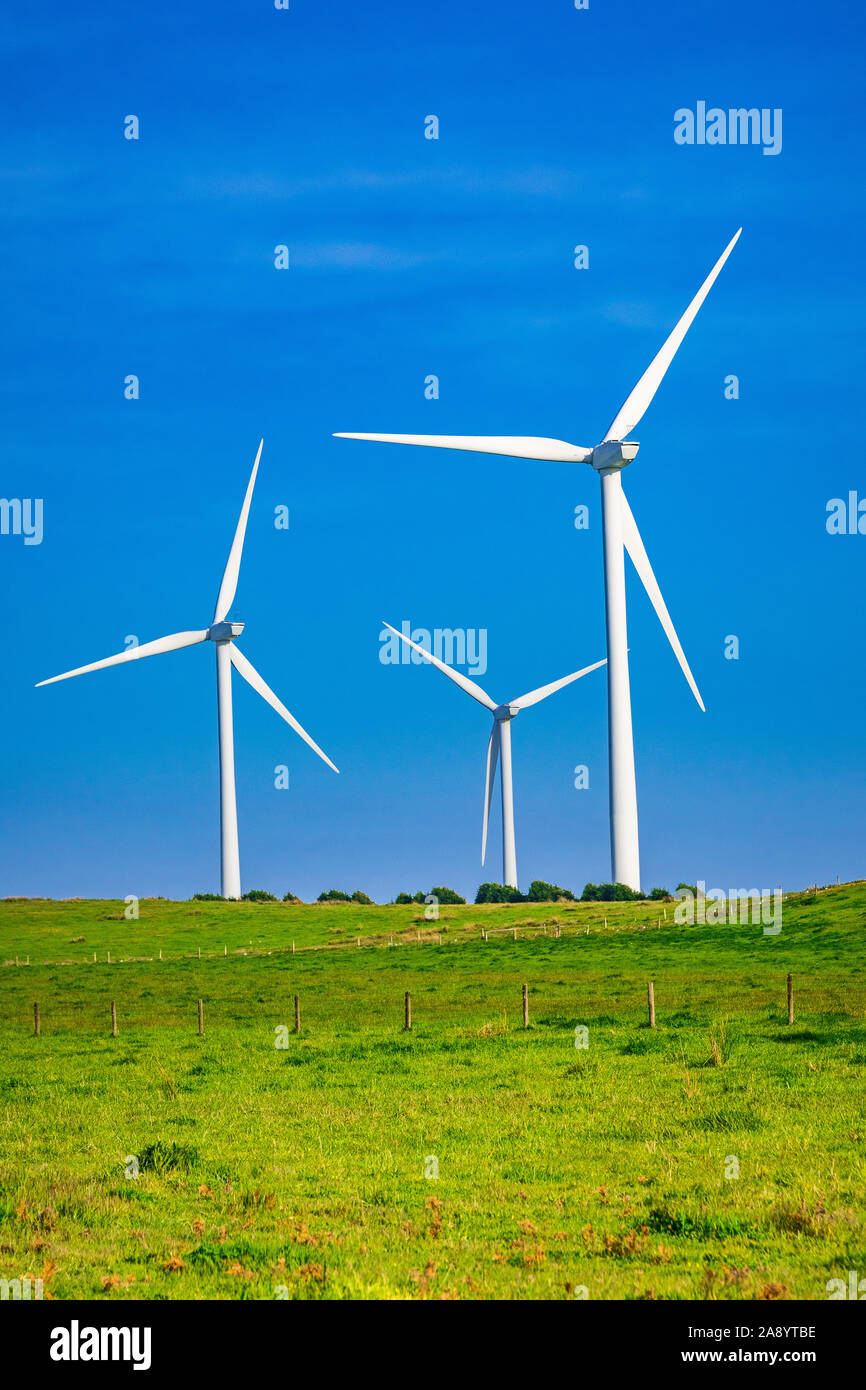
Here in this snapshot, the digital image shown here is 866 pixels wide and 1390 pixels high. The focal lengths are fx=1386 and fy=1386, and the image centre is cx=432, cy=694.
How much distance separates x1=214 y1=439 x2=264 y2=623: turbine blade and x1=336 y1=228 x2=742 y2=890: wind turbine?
1277 inches

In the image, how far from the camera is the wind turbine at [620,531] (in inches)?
3536

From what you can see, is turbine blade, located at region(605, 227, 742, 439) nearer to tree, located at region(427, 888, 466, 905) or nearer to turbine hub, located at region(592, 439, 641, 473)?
turbine hub, located at region(592, 439, 641, 473)

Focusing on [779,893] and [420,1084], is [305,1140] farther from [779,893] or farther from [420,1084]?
[779,893]

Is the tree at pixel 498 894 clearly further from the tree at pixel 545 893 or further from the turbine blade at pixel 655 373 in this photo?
the turbine blade at pixel 655 373

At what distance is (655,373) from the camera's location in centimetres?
9288

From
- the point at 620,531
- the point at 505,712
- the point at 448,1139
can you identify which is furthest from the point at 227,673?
the point at 448,1139

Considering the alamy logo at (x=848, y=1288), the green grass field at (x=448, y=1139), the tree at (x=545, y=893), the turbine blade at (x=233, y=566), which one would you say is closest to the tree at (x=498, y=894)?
the tree at (x=545, y=893)

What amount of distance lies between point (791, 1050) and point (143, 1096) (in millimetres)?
16240

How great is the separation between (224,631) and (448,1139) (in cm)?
10663
